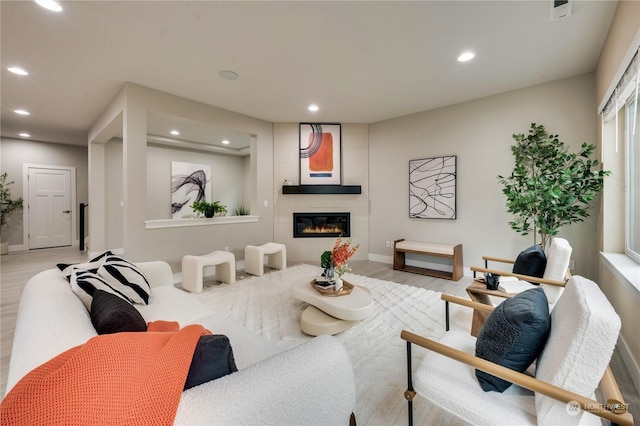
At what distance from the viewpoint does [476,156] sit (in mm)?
3996

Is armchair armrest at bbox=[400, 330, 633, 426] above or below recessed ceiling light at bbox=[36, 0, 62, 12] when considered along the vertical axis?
below

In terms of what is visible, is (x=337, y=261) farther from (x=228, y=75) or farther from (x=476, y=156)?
(x=476, y=156)

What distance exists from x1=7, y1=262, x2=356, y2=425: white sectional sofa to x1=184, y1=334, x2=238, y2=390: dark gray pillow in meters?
0.05

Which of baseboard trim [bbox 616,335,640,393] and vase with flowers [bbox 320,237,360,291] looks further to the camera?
vase with flowers [bbox 320,237,360,291]

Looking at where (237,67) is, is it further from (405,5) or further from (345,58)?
(405,5)

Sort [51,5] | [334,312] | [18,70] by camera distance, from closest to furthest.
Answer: [51,5] → [334,312] → [18,70]

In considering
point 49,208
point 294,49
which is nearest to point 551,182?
point 294,49

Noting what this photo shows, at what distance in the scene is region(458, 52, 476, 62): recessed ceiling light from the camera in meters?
2.79

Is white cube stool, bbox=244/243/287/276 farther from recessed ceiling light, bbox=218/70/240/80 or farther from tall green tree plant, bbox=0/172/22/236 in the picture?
tall green tree plant, bbox=0/172/22/236

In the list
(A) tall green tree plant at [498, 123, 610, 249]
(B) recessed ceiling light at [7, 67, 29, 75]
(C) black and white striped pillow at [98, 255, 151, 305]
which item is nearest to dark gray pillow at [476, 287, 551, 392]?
(C) black and white striped pillow at [98, 255, 151, 305]

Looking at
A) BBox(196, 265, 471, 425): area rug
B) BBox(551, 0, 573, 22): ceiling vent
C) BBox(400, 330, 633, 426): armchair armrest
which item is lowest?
BBox(196, 265, 471, 425): area rug

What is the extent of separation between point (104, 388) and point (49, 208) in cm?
839

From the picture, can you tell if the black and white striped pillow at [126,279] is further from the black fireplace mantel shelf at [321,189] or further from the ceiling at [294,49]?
the black fireplace mantel shelf at [321,189]

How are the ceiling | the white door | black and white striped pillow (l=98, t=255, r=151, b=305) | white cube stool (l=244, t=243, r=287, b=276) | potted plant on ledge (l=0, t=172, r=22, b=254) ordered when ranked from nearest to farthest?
black and white striped pillow (l=98, t=255, r=151, b=305), the ceiling, white cube stool (l=244, t=243, r=287, b=276), potted plant on ledge (l=0, t=172, r=22, b=254), the white door
